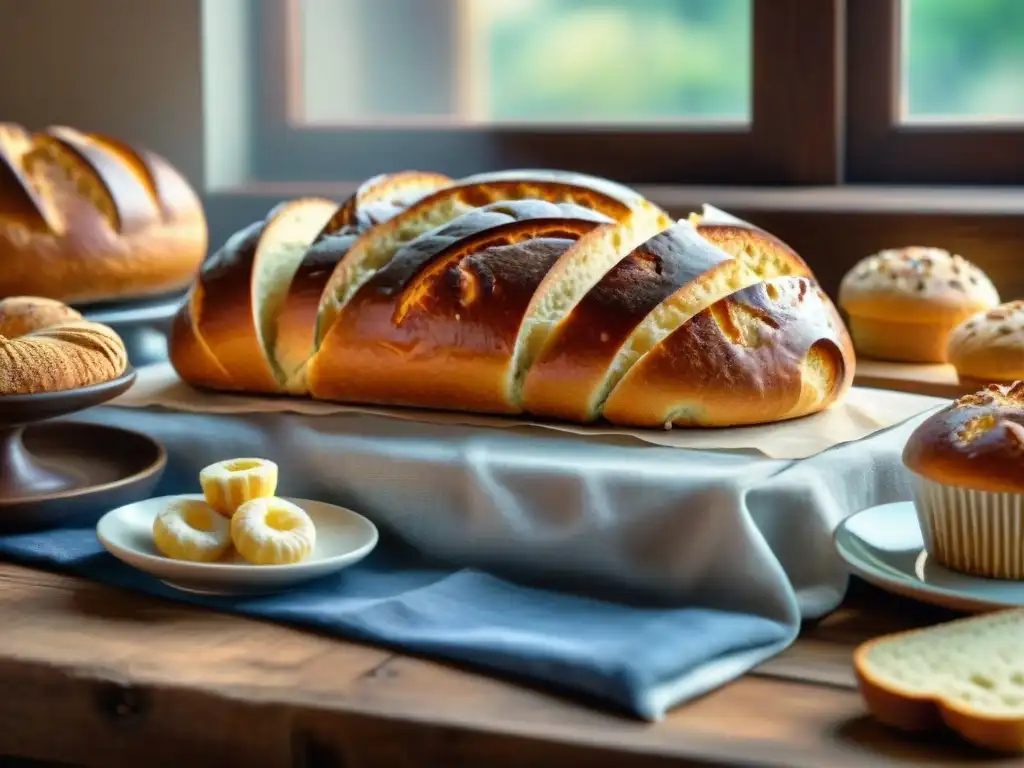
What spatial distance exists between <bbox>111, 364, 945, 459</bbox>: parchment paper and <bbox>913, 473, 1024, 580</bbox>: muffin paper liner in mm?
127

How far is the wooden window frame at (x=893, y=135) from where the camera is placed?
5.98 ft

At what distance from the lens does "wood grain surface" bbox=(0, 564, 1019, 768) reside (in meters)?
0.79

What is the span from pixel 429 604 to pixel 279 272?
0.45m

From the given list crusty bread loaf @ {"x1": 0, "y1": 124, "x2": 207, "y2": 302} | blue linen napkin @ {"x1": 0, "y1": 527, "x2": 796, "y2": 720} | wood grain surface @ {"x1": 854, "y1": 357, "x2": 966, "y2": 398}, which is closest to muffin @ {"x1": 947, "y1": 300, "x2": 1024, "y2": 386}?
wood grain surface @ {"x1": 854, "y1": 357, "x2": 966, "y2": 398}

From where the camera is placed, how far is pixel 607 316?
1134 mm

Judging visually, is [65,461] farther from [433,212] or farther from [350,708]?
[350,708]

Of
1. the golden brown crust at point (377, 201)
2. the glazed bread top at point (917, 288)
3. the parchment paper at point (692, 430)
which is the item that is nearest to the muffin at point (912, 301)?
the glazed bread top at point (917, 288)

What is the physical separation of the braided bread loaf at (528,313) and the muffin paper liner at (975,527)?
0.20 m

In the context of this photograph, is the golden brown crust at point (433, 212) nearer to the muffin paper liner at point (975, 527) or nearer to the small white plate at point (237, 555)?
the small white plate at point (237, 555)

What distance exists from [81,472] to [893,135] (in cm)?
113

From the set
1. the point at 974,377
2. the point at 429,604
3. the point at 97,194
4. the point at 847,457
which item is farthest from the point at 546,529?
the point at 97,194

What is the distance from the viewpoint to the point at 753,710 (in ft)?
2.73

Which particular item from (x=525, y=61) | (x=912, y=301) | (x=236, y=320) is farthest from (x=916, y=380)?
(x=525, y=61)

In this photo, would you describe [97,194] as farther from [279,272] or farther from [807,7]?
[807,7]
